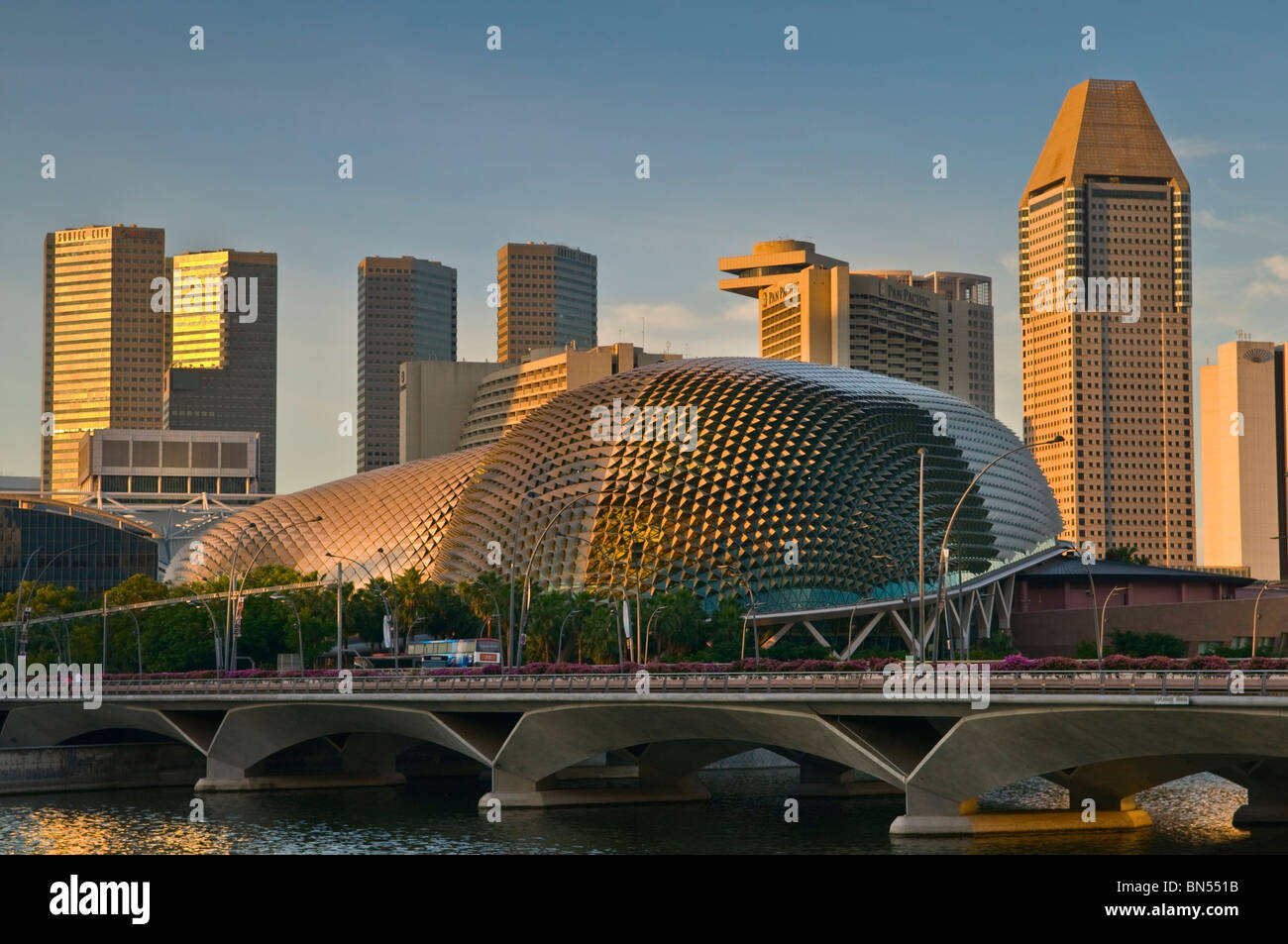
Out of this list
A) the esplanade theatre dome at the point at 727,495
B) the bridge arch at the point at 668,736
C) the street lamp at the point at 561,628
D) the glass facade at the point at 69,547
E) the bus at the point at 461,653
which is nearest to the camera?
the bridge arch at the point at 668,736

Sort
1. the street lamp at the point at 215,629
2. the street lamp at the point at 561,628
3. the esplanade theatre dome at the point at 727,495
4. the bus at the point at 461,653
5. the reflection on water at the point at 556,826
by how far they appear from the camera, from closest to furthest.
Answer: the reflection on water at the point at 556,826 < the bus at the point at 461,653 < the street lamp at the point at 215,629 < the street lamp at the point at 561,628 < the esplanade theatre dome at the point at 727,495

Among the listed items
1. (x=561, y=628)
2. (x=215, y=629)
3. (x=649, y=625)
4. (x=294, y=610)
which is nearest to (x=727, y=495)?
(x=561, y=628)

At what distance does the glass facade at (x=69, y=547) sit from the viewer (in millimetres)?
175250

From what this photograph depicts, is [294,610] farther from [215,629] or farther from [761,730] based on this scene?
[761,730]

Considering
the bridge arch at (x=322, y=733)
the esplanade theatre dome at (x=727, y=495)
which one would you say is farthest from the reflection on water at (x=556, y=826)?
the esplanade theatre dome at (x=727, y=495)

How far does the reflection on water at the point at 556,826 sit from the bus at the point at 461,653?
9.11 m

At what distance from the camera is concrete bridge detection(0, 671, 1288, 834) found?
54.2m

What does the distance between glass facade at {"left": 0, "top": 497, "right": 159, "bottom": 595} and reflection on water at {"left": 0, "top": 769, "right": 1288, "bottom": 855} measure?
8918cm

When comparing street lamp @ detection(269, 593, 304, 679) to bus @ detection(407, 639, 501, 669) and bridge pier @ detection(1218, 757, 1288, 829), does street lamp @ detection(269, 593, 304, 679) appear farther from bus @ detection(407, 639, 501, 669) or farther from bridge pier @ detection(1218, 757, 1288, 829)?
bridge pier @ detection(1218, 757, 1288, 829)

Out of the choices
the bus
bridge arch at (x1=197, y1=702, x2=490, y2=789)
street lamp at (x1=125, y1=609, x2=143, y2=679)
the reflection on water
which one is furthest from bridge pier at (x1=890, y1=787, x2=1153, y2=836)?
street lamp at (x1=125, y1=609, x2=143, y2=679)

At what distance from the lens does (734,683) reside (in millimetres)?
66250

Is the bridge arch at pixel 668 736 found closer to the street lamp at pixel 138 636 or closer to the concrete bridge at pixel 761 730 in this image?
the concrete bridge at pixel 761 730
